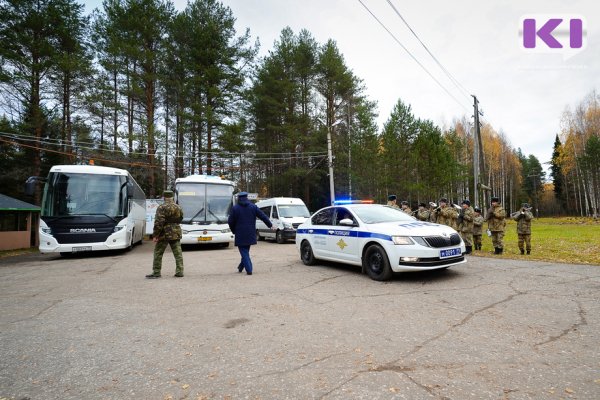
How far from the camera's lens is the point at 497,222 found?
33.9 feet

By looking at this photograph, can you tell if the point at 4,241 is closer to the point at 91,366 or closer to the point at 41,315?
the point at 41,315

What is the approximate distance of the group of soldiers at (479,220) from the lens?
33.0 ft

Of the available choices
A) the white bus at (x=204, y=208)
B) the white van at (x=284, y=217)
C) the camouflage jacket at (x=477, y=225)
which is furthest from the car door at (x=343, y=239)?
the white van at (x=284, y=217)

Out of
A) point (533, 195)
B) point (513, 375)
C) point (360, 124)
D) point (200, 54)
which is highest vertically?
point (200, 54)

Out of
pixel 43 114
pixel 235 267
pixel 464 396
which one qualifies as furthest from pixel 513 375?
pixel 43 114

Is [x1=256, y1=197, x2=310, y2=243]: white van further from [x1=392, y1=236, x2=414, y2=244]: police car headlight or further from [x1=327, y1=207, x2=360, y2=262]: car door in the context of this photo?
[x1=392, y1=236, x2=414, y2=244]: police car headlight

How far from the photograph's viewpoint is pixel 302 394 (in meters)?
2.54

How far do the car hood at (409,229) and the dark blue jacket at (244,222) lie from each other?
101 inches

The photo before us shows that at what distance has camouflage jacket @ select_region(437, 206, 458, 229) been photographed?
1181 centimetres

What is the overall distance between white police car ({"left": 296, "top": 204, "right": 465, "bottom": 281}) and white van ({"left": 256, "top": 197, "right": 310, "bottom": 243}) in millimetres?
7791

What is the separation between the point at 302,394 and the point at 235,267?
678 centimetres

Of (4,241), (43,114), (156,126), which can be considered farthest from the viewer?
(156,126)

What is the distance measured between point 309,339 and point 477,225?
9.48 meters

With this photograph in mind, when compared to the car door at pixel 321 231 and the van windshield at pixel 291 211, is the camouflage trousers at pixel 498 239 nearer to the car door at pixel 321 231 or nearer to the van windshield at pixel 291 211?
the car door at pixel 321 231
